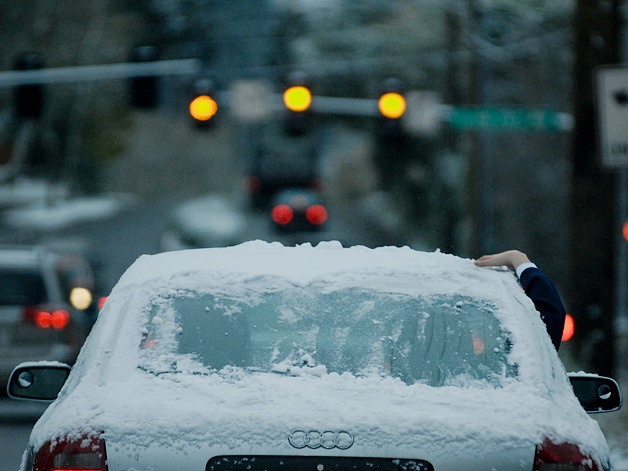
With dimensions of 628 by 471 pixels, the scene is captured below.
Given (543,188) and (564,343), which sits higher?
(564,343)

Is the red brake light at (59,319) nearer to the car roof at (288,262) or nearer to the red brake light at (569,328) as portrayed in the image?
the red brake light at (569,328)

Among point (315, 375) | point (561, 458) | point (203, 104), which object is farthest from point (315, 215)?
point (561, 458)

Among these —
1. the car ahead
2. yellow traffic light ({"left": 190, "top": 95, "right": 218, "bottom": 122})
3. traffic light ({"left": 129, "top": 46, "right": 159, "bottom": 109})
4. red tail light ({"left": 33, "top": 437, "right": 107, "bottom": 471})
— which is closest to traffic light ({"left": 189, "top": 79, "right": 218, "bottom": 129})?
yellow traffic light ({"left": 190, "top": 95, "right": 218, "bottom": 122})

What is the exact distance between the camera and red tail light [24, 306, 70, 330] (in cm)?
1561

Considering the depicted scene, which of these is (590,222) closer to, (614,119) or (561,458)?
(614,119)

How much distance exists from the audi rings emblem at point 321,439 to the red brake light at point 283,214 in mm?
50816

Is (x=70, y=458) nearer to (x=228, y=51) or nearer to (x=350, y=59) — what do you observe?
(x=350, y=59)

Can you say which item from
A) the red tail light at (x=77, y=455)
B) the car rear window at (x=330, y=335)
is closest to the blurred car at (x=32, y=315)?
the car rear window at (x=330, y=335)

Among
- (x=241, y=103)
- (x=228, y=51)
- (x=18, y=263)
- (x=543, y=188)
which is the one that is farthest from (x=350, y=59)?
(x=18, y=263)

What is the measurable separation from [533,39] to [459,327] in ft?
119

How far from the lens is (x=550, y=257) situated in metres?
40.9

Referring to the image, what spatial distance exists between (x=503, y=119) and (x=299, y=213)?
31.9 meters

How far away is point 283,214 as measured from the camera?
55469 millimetres

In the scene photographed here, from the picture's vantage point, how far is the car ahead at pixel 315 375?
413cm
